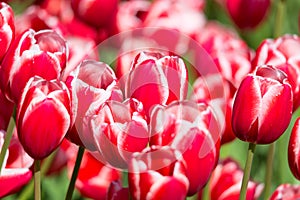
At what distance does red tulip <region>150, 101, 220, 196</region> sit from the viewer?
2.58 feet

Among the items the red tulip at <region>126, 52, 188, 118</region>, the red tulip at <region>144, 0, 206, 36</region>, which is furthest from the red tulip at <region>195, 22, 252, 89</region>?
the red tulip at <region>126, 52, 188, 118</region>

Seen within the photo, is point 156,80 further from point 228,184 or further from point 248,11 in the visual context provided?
point 248,11

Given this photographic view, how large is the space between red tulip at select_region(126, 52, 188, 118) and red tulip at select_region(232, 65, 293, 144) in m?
0.06

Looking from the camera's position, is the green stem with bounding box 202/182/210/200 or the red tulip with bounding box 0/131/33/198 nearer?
the red tulip with bounding box 0/131/33/198

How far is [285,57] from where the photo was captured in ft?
3.39

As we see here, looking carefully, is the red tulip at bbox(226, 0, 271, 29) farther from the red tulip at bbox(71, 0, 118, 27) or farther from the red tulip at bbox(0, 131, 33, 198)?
the red tulip at bbox(0, 131, 33, 198)

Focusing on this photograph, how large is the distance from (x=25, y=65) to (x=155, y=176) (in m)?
0.19

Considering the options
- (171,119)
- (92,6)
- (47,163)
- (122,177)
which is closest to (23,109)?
(171,119)

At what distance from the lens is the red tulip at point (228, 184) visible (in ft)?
3.44

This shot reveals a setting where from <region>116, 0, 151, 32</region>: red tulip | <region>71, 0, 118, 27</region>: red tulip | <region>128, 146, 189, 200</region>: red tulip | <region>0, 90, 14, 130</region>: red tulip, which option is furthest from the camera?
<region>116, 0, 151, 32</region>: red tulip

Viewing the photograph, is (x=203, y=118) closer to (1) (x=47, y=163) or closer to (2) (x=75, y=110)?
(2) (x=75, y=110)

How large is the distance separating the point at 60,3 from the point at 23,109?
1.09 metres

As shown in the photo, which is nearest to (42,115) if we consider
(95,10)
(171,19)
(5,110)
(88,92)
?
(88,92)

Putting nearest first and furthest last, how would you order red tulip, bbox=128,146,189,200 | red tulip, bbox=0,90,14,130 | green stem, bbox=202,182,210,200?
red tulip, bbox=128,146,189,200 < red tulip, bbox=0,90,14,130 < green stem, bbox=202,182,210,200
